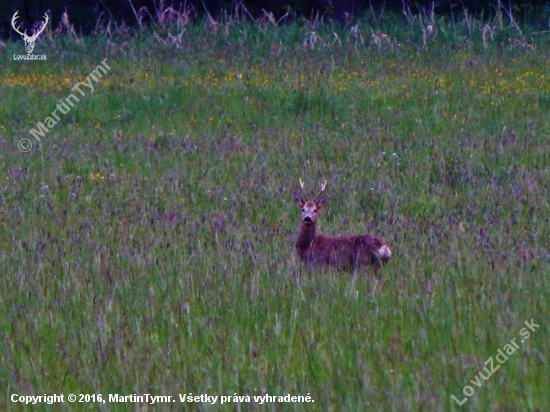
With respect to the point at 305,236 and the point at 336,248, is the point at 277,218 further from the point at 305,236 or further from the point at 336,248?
the point at 336,248

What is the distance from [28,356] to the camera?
5074 mm

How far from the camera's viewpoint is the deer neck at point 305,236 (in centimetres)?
766

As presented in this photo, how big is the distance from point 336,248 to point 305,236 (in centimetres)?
50

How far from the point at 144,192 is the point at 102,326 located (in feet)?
15.6

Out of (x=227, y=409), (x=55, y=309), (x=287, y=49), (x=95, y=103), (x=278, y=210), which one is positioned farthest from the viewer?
(x=287, y=49)

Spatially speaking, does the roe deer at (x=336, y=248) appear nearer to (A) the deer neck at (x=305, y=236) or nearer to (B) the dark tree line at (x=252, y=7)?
(A) the deer neck at (x=305, y=236)

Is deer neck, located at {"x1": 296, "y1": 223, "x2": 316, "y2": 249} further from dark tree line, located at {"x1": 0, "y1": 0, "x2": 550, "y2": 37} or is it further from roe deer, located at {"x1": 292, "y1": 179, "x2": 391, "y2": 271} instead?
dark tree line, located at {"x1": 0, "y1": 0, "x2": 550, "y2": 37}

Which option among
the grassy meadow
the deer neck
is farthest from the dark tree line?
the deer neck

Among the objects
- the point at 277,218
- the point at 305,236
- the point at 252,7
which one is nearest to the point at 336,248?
the point at 305,236

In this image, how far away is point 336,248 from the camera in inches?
286

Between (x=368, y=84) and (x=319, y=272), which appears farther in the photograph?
(x=368, y=84)

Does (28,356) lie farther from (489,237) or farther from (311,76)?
(311,76)

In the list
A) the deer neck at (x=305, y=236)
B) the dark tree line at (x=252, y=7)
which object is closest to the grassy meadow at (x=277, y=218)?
the deer neck at (x=305, y=236)

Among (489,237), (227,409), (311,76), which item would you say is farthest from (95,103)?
(227,409)
